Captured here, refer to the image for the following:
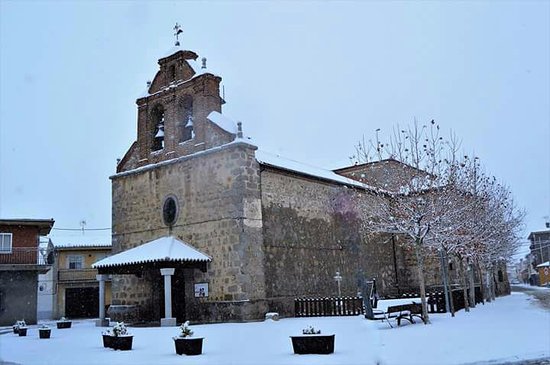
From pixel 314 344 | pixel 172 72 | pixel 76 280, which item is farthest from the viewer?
A: pixel 76 280

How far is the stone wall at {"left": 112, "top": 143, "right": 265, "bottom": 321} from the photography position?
20.4 meters

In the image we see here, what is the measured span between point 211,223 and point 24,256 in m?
14.6

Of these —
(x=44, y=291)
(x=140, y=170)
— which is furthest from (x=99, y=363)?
(x=44, y=291)

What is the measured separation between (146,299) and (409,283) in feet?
54.1

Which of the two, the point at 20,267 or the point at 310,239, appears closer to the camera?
the point at 310,239

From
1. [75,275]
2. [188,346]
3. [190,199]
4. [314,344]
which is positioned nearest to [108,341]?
[188,346]

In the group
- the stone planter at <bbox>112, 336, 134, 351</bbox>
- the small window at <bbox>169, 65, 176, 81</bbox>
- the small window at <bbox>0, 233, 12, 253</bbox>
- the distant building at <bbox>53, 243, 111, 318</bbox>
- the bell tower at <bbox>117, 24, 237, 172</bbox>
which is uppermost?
the small window at <bbox>169, 65, 176, 81</bbox>

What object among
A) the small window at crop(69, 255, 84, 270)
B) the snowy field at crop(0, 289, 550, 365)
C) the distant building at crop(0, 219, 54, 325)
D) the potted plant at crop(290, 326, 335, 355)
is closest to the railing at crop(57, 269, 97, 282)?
the small window at crop(69, 255, 84, 270)

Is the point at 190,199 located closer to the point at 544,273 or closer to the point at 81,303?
the point at 81,303

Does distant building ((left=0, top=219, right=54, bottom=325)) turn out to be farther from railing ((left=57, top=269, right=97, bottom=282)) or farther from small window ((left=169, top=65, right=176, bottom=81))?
small window ((left=169, top=65, right=176, bottom=81))

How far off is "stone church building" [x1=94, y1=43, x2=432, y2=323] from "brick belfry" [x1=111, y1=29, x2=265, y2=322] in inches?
1.8

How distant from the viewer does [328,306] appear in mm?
21125

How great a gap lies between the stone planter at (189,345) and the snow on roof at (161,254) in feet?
27.1

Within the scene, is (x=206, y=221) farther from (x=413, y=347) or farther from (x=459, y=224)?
(x=413, y=347)
